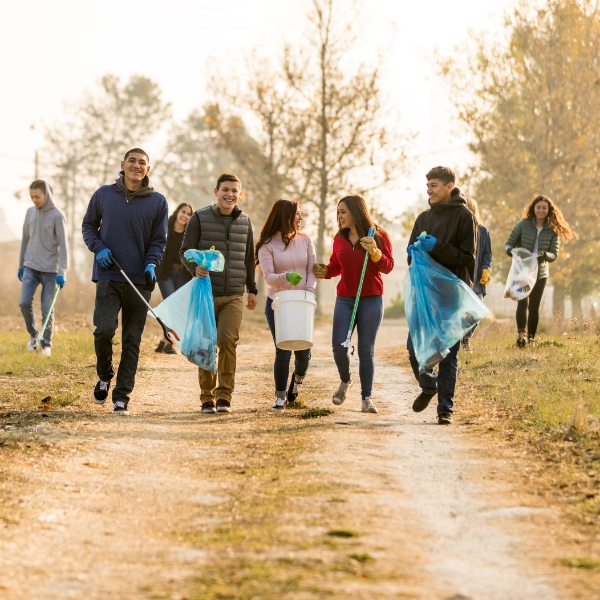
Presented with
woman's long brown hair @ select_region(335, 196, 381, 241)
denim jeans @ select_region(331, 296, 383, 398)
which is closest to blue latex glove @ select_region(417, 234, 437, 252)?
woman's long brown hair @ select_region(335, 196, 381, 241)

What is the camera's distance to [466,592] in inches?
154

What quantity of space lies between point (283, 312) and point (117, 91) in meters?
57.9

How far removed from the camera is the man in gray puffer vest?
874cm

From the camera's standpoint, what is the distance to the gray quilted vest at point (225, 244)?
874cm

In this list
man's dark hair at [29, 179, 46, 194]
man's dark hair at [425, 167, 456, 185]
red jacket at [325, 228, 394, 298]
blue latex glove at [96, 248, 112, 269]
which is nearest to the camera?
man's dark hair at [425, 167, 456, 185]

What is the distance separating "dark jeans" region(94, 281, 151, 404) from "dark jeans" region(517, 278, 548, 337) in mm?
6694

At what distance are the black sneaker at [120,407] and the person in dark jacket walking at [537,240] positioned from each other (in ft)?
21.7

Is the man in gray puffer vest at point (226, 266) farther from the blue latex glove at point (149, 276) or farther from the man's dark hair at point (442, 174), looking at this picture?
the man's dark hair at point (442, 174)

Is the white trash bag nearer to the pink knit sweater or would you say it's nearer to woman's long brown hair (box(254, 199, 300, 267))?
the pink knit sweater

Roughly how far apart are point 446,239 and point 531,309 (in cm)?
598

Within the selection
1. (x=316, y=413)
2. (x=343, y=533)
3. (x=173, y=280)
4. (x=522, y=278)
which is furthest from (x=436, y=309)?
(x=173, y=280)

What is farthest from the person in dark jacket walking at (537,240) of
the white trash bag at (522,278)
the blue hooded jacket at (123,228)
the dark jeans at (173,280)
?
the blue hooded jacket at (123,228)

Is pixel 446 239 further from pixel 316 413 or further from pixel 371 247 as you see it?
pixel 316 413

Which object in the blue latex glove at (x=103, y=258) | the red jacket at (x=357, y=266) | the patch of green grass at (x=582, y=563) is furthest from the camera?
the red jacket at (x=357, y=266)
